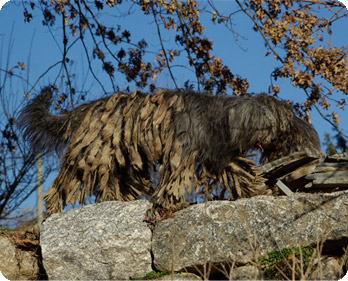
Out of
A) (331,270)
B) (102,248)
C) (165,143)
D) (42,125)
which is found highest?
(42,125)

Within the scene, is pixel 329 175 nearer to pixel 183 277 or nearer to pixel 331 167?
pixel 331 167

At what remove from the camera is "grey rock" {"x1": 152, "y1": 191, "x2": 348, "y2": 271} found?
16.3 ft

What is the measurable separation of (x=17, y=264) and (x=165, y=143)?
7.39 feet

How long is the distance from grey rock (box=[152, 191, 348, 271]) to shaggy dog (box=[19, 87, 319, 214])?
1.27 ft

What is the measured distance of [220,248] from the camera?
5.03 meters

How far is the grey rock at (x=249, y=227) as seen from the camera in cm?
498

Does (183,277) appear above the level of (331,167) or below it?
below

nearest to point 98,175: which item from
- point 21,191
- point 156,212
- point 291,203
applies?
point 156,212

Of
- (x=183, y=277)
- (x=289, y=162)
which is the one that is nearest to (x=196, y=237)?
(x=183, y=277)

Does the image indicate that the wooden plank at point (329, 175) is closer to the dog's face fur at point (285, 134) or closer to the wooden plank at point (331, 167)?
the wooden plank at point (331, 167)

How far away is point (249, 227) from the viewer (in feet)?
16.5

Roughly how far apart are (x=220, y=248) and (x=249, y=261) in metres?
0.31

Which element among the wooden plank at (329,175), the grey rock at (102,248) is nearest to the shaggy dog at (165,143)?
the grey rock at (102,248)

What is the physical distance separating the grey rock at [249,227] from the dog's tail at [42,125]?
80.6 inches
